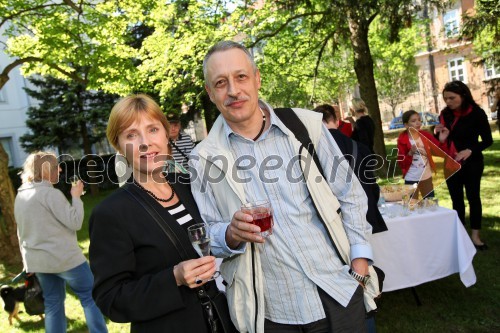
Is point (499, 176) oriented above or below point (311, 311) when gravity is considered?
below

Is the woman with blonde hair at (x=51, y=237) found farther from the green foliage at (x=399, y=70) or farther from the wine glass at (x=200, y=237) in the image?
the green foliage at (x=399, y=70)

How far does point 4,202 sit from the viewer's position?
26.3 ft

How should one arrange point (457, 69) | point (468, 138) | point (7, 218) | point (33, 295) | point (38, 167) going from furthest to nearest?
point (457, 69)
point (7, 218)
point (468, 138)
point (33, 295)
point (38, 167)

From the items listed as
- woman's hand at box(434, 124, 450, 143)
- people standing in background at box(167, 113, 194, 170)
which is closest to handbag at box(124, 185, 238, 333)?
people standing in background at box(167, 113, 194, 170)

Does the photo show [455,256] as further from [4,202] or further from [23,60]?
[23,60]

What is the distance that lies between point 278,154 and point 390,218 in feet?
7.99

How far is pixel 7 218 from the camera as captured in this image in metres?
8.18

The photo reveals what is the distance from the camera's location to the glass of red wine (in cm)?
179

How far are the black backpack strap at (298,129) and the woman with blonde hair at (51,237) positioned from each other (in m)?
2.70

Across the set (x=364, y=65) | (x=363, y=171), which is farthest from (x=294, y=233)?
(x=364, y=65)

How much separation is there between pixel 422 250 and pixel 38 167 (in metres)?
4.01

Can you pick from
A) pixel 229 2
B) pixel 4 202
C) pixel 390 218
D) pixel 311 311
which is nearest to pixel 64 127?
pixel 229 2

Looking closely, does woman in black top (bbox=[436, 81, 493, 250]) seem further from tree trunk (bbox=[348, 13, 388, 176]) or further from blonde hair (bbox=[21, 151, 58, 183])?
tree trunk (bbox=[348, 13, 388, 176])

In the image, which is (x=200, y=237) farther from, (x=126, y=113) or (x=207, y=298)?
(x=126, y=113)
